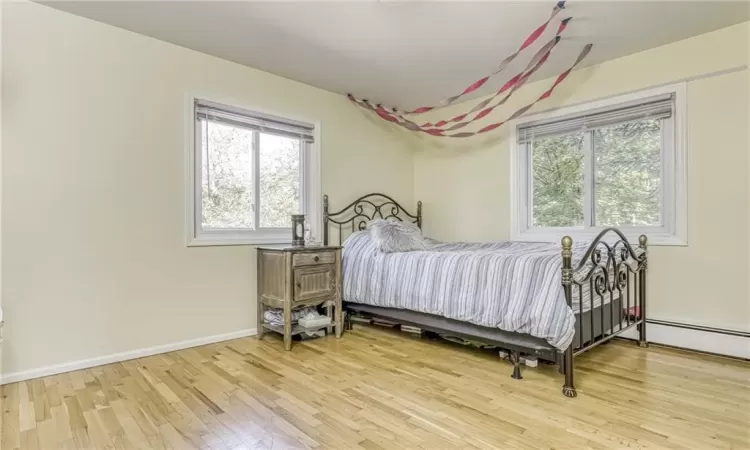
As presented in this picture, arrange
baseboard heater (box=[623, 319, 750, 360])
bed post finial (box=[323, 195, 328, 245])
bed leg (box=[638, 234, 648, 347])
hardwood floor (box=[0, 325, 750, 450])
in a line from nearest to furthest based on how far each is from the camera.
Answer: hardwood floor (box=[0, 325, 750, 450]) < baseboard heater (box=[623, 319, 750, 360]) < bed leg (box=[638, 234, 648, 347]) < bed post finial (box=[323, 195, 328, 245])

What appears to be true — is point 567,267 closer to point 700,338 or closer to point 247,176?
point 700,338

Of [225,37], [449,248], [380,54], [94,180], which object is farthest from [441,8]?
[94,180]

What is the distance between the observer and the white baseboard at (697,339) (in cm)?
264

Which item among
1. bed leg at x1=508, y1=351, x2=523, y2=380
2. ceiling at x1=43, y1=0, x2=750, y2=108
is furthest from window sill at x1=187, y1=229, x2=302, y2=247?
bed leg at x1=508, y1=351, x2=523, y2=380

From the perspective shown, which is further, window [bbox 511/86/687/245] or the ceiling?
window [bbox 511/86/687/245]

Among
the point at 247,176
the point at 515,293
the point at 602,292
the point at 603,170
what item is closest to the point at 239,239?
the point at 247,176

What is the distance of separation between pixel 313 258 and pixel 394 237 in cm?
71

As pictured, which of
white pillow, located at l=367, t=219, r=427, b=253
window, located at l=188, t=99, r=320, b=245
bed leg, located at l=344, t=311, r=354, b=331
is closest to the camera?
window, located at l=188, t=99, r=320, b=245

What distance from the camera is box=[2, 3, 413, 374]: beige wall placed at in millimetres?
2326

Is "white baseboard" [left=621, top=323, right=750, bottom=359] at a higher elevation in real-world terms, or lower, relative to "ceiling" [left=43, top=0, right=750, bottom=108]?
lower

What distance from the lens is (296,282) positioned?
298 centimetres

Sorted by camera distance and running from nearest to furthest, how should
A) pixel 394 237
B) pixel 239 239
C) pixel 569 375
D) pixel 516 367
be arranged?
1. pixel 569 375
2. pixel 516 367
3. pixel 239 239
4. pixel 394 237

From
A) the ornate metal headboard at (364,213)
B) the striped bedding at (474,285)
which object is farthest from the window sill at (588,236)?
the ornate metal headboard at (364,213)

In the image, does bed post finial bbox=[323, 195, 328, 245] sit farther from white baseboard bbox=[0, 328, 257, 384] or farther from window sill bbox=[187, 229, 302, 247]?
white baseboard bbox=[0, 328, 257, 384]
